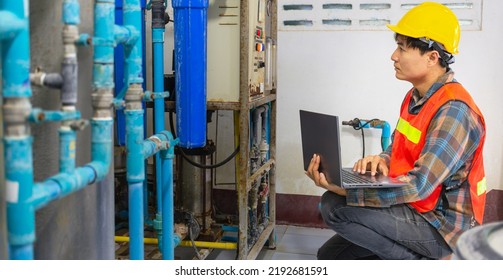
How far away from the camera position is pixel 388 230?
6.58 feet

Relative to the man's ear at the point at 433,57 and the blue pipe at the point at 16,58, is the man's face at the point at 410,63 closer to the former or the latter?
the man's ear at the point at 433,57

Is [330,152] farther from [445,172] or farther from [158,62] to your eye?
[158,62]

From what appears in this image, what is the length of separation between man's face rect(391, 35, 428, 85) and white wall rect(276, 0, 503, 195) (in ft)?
2.75

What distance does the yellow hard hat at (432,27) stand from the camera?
6.61 ft

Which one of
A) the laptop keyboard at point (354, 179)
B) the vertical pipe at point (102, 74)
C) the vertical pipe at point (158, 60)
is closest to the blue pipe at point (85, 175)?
the vertical pipe at point (102, 74)

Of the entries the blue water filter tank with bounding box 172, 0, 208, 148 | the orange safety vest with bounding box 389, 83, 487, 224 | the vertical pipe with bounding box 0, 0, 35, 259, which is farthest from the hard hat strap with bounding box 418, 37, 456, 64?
the vertical pipe with bounding box 0, 0, 35, 259

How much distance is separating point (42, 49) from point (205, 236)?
5.38 ft

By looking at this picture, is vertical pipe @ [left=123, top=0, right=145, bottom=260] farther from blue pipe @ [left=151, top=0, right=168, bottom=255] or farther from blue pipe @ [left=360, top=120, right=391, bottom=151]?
blue pipe @ [left=360, top=120, right=391, bottom=151]

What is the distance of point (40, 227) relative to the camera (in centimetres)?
112

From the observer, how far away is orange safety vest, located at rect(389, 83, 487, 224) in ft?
6.31

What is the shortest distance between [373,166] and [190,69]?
0.77 metres

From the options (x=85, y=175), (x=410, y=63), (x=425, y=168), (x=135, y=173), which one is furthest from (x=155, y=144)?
(x=410, y=63)
